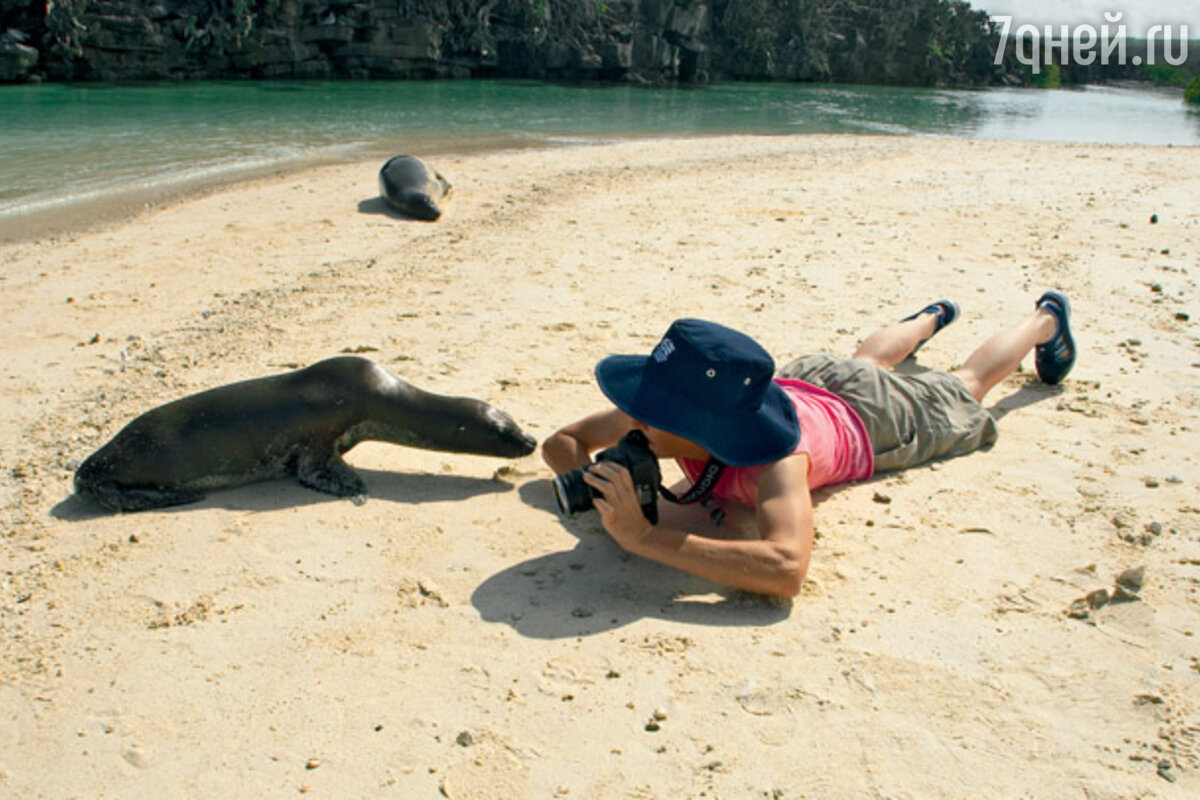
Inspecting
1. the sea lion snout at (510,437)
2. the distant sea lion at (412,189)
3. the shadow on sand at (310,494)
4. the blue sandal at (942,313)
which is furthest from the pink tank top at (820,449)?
the distant sea lion at (412,189)

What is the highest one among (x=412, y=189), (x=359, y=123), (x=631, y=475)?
(x=359, y=123)

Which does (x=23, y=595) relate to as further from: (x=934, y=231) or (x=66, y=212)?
(x=66, y=212)

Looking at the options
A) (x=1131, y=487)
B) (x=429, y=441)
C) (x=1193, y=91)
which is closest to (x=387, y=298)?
(x=429, y=441)

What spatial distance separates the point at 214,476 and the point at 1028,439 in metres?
3.40

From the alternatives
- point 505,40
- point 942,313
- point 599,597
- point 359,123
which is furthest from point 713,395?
point 505,40

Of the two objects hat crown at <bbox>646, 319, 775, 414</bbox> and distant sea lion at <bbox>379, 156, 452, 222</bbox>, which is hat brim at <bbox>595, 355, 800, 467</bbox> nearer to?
hat crown at <bbox>646, 319, 775, 414</bbox>

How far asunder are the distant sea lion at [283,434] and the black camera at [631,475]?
1113 mm

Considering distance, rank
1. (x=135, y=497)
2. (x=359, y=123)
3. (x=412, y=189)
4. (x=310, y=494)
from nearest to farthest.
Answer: (x=135, y=497), (x=310, y=494), (x=412, y=189), (x=359, y=123)

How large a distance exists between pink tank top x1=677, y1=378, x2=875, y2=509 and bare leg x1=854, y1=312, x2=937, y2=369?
2.18 ft

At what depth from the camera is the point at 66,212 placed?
9.70m

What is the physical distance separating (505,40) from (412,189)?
3384 centimetres

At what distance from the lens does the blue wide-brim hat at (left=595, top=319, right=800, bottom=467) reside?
296 centimetres

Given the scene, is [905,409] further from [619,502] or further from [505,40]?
[505,40]

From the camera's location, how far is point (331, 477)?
3.98m
